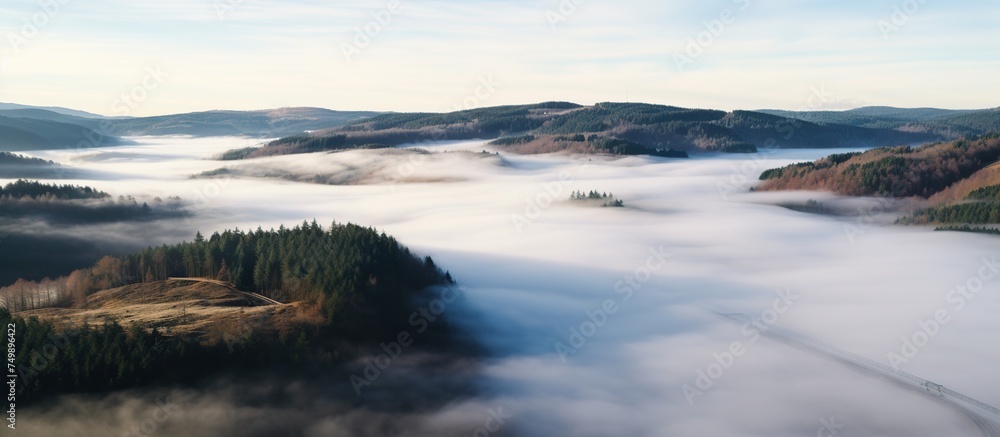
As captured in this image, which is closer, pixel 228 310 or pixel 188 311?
pixel 188 311

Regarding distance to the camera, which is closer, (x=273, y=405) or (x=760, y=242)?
(x=273, y=405)

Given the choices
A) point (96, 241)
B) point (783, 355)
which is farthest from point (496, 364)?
point (96, 241)

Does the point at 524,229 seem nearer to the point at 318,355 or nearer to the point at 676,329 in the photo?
the point at 676,329

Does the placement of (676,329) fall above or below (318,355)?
below

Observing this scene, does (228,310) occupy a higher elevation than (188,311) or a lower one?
lower

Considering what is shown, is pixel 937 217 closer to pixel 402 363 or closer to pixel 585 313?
pixel 585 313

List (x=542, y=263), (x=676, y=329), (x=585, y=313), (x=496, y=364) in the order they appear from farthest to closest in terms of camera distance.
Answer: (x=542, y=263), (x=585, y=313), (x=676, y=329), (x=496, y=364)

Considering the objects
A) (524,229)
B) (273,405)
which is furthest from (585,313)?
(524,229)

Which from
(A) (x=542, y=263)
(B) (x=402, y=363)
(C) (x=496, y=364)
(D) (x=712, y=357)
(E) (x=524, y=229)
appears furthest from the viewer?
(E) (x=524, y=229)

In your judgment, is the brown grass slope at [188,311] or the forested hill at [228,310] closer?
→ the forested hill at [228,310]

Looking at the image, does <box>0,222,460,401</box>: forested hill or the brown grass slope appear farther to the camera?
the brown grass slope
